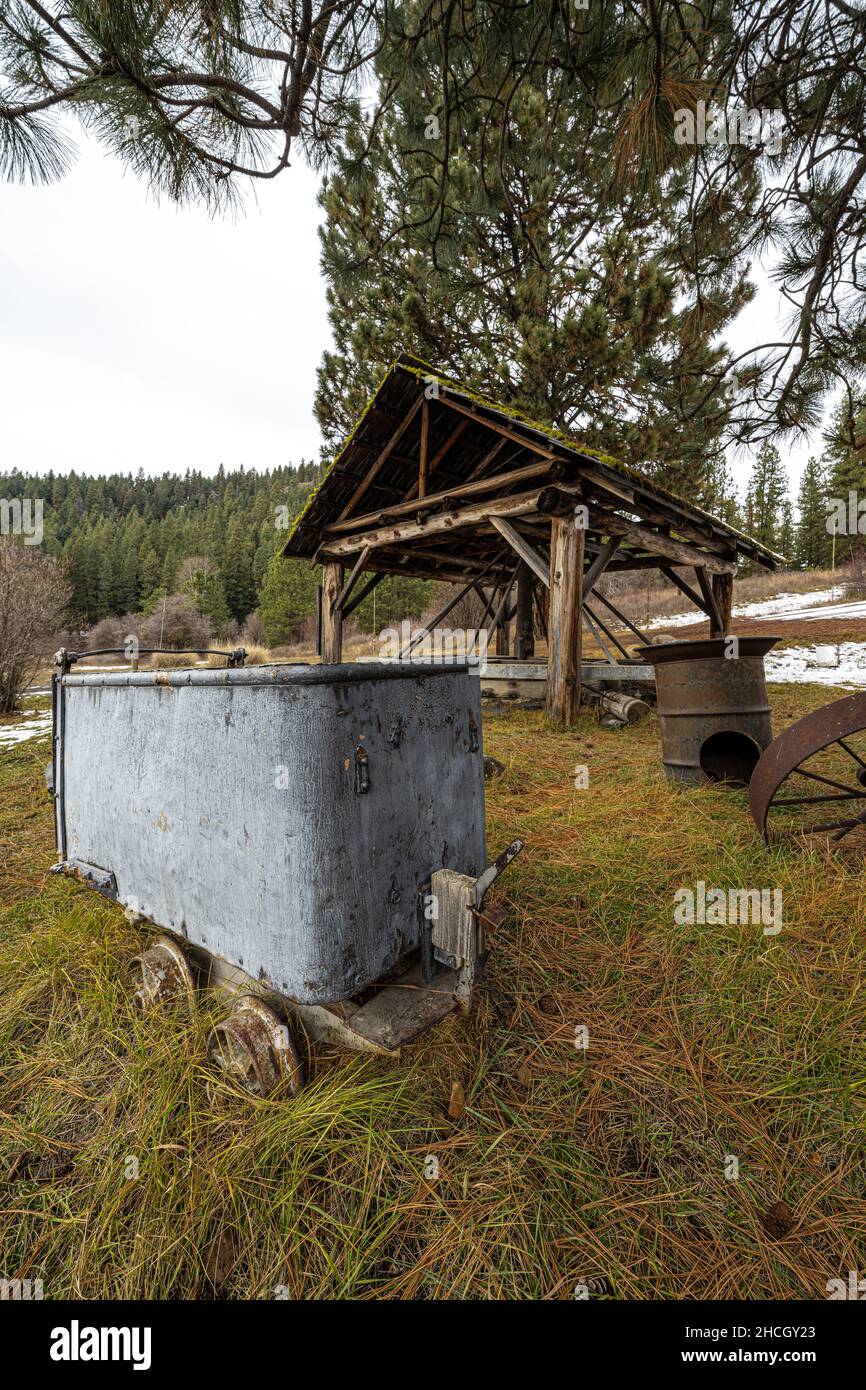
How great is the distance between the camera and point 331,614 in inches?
355

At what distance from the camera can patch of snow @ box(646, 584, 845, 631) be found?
18906 mm

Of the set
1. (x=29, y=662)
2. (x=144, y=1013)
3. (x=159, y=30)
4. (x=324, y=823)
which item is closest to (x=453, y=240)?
(x=159, y=30)

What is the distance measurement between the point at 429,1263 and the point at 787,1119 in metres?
0.99

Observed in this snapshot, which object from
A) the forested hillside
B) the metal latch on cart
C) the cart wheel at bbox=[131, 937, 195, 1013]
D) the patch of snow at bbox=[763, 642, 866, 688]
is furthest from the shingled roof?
the forested hillside

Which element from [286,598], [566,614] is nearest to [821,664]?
[566,614]

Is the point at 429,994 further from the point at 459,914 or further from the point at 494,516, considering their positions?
the point at 494,516

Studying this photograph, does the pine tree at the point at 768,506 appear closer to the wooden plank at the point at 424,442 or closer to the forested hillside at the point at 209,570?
the forested hillside at the point at 209,570

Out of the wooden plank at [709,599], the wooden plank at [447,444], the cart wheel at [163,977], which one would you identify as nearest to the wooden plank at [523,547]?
the wooden plank at [447,444]

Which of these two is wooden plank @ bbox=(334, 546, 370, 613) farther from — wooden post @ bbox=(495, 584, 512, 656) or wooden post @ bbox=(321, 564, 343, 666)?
wooden post @ bbox=(495, 584, 512, 656)

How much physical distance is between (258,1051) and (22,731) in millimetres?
7253

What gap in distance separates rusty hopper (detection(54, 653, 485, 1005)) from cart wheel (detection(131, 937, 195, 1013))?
92 millimetres

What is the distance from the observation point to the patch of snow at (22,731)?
624cm

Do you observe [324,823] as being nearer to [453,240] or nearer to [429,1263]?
[429,1263]
